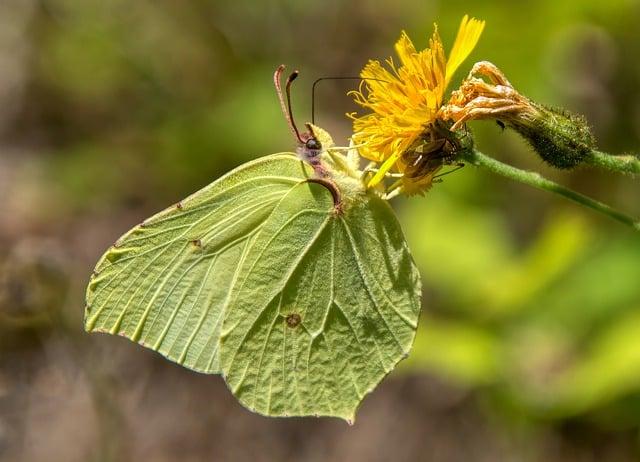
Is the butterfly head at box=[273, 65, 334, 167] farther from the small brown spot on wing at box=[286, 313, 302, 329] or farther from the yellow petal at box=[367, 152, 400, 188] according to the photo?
the small brown spot on wing at box=[286, 313, 302, 329]

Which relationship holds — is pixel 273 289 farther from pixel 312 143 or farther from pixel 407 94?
pixel 407 94

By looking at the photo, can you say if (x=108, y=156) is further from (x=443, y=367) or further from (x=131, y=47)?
(x=443, y=367)

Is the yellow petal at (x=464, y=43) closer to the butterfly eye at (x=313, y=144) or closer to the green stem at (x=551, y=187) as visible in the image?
the green stem at (x=551, y=187)

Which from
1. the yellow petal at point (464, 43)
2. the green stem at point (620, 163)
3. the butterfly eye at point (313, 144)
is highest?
the yellow petal at point (464, 43)

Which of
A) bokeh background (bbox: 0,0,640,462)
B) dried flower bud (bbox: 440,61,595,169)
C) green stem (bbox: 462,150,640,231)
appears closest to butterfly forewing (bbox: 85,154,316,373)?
dried flower bud (bbox: 440,61,595,169)

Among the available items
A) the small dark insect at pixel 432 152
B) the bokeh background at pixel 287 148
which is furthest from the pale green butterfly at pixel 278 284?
the bokeh background at pixel 287 148
